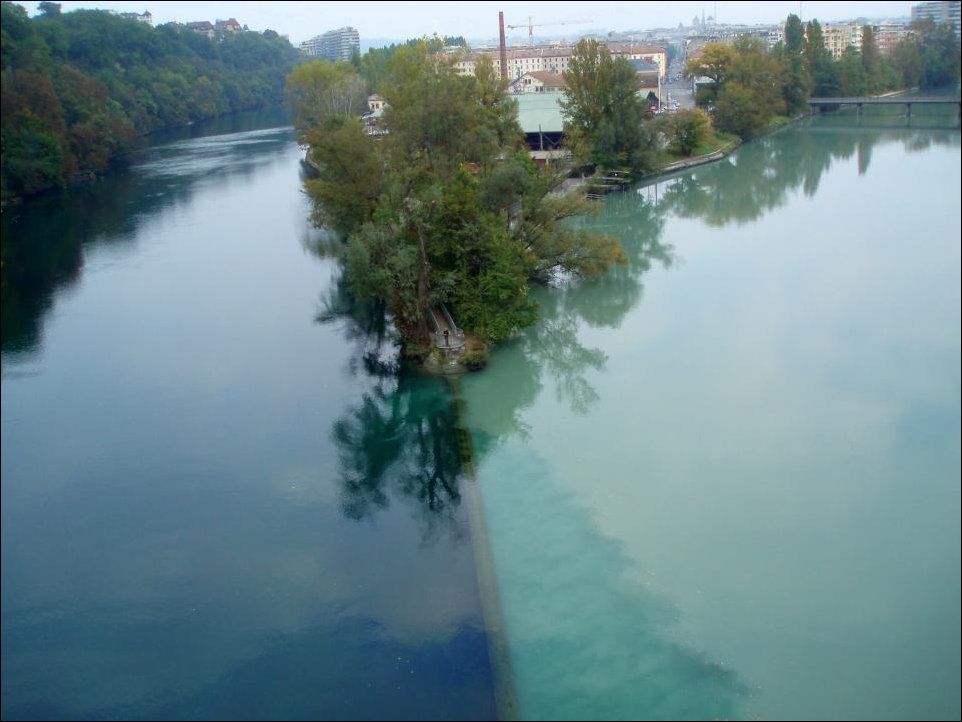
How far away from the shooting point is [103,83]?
584 inches

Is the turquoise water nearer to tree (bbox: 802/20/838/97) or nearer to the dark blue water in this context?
the dark blue water

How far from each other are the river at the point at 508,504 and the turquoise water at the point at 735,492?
2cm

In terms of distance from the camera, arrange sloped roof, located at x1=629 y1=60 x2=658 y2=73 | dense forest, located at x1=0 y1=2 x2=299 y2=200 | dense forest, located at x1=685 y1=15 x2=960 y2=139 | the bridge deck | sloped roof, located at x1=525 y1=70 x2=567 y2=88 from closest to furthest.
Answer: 1. dense forest, located at x1=0 y1=2 x2=299 y2=200
2. the bridge deck
3. dense forest, located at x1=685 y1=15 x2=960 y2=139
4. sloped roof, located at x1=525 y1=70 x2=567 y2=88
5. sloped roof, located at x1=629 y1=60 x2=658 y2=73

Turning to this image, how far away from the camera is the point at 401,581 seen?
3.64 m

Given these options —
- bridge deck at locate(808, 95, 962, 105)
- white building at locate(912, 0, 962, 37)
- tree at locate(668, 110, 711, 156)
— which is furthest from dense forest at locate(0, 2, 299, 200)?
bridge deck at locate(808, 95, 962, 105)

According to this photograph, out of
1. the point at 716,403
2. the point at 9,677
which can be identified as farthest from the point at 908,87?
the point at 9,677

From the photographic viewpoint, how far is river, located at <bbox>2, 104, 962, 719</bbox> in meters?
3.06

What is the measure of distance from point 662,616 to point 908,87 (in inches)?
554

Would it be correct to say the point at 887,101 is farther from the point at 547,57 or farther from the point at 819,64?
the point at 547,57

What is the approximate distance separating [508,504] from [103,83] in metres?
13.7

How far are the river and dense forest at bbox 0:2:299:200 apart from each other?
189 cm

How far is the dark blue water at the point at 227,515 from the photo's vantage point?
10.2 ft

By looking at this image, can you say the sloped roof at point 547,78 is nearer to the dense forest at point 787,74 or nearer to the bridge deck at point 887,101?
the dense forest at point 787,74

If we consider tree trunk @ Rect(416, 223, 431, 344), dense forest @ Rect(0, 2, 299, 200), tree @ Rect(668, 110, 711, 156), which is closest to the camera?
tree trunk @ Rect(416, 223, 431, 344)
